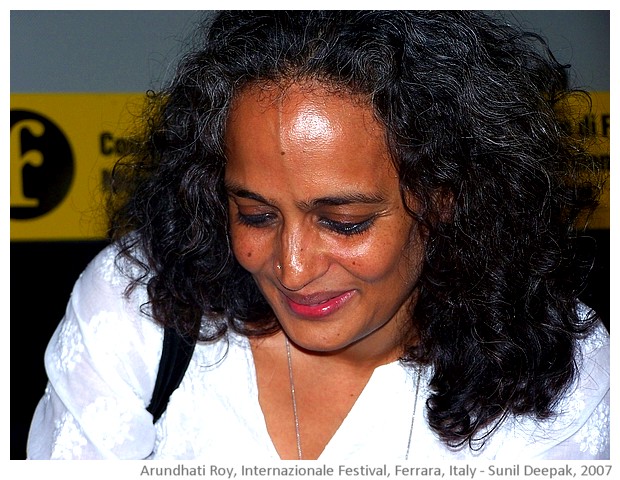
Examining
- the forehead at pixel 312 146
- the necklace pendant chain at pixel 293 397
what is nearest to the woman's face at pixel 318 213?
the forehead at pixel 312 146

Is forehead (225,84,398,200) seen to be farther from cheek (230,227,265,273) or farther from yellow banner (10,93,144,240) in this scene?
yellow banner (10,93,144,240)

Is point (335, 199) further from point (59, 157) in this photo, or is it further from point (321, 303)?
point (59, 157)

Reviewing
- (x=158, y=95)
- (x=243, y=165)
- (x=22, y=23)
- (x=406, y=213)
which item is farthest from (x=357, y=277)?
(x=22, y=23)

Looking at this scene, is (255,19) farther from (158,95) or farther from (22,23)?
(22,23)

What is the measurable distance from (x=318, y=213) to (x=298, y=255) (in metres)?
0.08

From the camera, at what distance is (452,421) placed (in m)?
1.48

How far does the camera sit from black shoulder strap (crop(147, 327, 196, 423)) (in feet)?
4.84

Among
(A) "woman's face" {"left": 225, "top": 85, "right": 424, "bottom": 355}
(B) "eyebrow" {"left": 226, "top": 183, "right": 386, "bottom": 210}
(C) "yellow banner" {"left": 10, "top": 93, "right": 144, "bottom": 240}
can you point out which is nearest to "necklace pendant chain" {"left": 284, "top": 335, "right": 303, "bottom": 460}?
(A) "woman's face" {"left": 225, "top": 85, "right": 424, "bottom": 355}

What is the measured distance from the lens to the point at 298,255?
50.4 inches

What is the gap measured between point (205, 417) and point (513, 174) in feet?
2.43

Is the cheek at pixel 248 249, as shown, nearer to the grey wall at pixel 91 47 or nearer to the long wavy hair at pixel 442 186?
the long wavy hair at pixel 442 186

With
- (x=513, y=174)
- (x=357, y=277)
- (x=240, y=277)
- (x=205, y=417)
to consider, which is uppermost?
(x=513, y=174)

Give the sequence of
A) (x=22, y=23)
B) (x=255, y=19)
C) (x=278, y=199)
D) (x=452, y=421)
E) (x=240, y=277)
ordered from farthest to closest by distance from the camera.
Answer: (x=22, y=23) < (x=240, y=277) < (x=452, y=421) < (x=255, y=19) < (x=278, y=199)

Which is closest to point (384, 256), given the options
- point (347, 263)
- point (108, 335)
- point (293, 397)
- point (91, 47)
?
point (347, 263)
